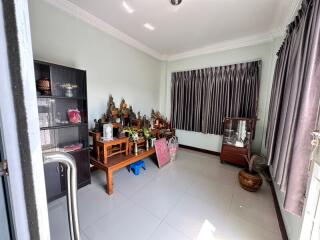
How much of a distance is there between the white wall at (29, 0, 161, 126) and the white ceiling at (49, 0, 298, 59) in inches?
11.5

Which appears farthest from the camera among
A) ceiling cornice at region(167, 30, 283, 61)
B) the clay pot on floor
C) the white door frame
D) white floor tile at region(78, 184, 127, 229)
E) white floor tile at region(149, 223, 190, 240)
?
ceiling cornice at region(167, 30, 283, 61)

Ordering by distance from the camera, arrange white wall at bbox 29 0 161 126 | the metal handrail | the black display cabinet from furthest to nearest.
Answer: white wall at bbox 29 0 161 126
the black display cabinet
the metal handrail

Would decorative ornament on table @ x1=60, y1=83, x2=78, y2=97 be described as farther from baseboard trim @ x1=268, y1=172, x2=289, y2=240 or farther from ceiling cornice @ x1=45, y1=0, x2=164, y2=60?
baseboard trim @ x1=268, y1=172, x2=289, y2=240

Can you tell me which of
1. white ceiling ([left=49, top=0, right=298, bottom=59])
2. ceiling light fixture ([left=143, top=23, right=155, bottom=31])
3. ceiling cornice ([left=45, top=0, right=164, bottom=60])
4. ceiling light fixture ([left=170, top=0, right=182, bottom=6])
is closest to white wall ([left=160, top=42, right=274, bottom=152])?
white ceiling ([left=49, top=0, right=298, bottom=59])

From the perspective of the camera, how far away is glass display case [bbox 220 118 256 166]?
2.58m

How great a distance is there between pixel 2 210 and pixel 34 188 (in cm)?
26

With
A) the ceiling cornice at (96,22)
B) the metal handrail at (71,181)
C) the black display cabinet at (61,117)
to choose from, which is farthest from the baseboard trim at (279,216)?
the ceiling cornice at (96,22)

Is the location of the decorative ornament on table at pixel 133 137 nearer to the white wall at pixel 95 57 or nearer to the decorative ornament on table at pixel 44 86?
the white wall at pixel 95 57

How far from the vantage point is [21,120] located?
A: 27 centimetres

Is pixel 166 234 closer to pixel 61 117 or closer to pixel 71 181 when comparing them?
pixel 71 181

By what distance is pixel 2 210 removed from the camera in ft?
1.36

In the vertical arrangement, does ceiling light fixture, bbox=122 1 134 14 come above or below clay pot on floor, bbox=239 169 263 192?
above

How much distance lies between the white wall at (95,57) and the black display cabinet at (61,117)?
309mm

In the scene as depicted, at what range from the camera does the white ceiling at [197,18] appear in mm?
1808
